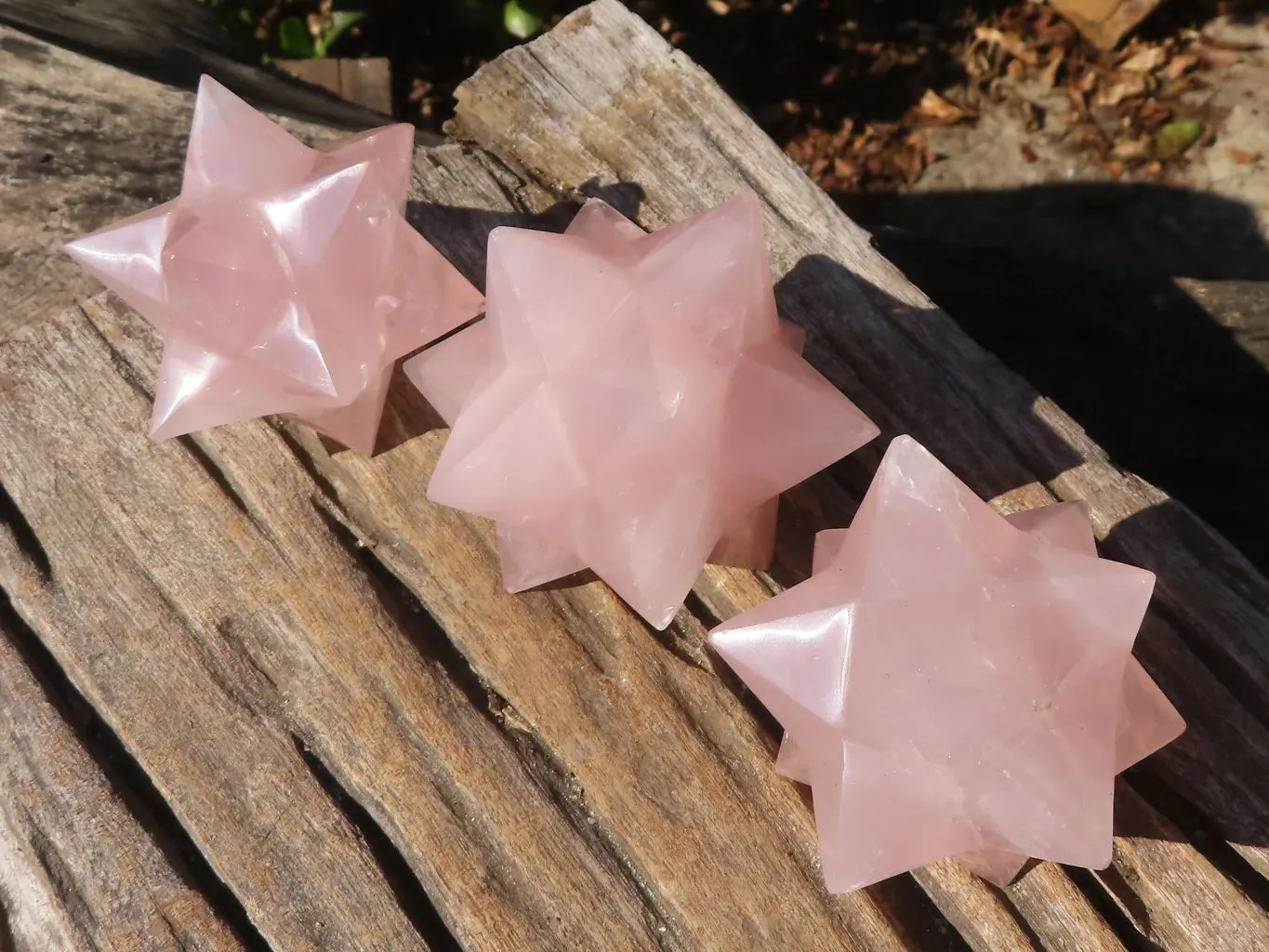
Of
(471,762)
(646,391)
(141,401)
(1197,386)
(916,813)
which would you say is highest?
(646,391)

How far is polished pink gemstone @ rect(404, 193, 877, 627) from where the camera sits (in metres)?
1.00

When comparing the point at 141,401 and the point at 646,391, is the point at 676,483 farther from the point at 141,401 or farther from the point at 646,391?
the point at 141,401

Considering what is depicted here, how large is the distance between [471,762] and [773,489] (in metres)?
0.49

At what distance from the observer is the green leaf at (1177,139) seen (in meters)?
2.69

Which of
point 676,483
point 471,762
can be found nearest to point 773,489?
point 676,483

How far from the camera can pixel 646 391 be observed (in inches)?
38.9

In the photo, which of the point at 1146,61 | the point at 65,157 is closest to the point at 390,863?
the point at 65,157

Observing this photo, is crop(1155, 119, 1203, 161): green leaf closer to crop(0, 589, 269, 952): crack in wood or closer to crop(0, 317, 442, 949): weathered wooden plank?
crop(0, 317, 442, 949): weathered wooden plank

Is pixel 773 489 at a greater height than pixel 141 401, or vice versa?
pixel 773 489

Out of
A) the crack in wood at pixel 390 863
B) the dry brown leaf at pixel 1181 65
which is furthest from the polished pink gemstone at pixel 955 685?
the dry brown leaf at pixel 1181 65

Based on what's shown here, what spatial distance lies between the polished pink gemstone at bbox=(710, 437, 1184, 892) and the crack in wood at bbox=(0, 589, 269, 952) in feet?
2.33

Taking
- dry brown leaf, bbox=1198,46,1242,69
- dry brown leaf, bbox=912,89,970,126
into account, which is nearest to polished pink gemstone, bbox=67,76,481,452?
dry brown leaf, bbox=912,89,970,126

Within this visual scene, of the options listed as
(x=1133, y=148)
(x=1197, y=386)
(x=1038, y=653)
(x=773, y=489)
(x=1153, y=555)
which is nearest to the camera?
(x=1038, y=653)

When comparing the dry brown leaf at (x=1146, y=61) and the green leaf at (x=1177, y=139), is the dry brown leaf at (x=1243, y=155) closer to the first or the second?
the green leaf at (x=1177, y=139)
